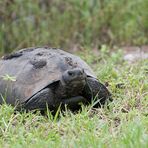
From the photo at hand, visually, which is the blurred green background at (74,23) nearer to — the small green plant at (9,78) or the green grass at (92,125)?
the green grass at (92,125)

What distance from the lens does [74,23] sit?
7422 mm

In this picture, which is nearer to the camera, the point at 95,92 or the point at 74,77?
the point at 74,77

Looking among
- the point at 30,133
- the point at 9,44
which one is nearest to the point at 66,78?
the point at 30,133

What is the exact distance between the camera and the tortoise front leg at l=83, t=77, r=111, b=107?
13.2 feet

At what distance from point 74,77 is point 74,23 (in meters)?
3.68

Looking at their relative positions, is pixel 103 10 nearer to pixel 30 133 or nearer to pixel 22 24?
pixel 22 24

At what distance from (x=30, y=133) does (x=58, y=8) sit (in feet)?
13.8

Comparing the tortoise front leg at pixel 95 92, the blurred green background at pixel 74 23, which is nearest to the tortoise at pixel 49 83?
the tortoise front leg at pixel 95 92

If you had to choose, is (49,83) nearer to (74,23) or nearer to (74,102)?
(74,102)

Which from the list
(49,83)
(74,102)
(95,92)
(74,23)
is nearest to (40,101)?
(49,83)

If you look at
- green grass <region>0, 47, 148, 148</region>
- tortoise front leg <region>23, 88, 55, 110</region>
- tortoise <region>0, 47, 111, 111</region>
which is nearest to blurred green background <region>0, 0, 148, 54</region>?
green grass <region>0, 47, 148, 148</region>

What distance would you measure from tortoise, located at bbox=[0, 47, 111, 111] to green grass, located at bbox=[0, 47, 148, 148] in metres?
0.10

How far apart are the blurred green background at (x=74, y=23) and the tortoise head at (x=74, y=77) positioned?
328cm

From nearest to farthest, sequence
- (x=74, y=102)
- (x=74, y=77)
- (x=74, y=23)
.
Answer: (x=74, y=77) < (x=74, y=102) < (x=74, y=23)
